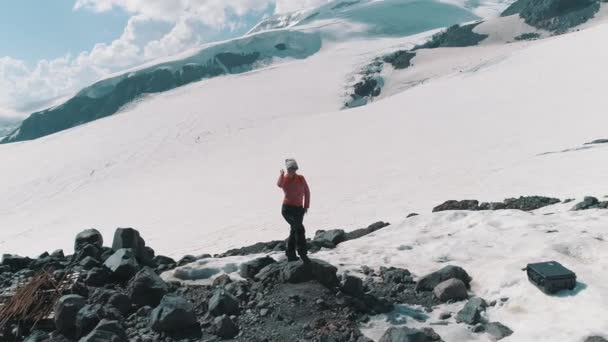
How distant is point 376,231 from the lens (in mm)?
11430

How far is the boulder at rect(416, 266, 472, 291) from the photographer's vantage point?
748 centimetres

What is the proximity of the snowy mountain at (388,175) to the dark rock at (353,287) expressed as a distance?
1.97ft

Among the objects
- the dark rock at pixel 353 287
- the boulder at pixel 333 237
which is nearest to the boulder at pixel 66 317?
the dark rock at pixel 353 287

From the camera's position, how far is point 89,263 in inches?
362

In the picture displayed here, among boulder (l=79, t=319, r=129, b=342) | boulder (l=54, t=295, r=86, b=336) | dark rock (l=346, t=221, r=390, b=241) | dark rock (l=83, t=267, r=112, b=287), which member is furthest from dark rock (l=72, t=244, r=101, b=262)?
dark rock (l=346, t=221, r=390, b=241)

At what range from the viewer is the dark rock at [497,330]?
19.8 feet

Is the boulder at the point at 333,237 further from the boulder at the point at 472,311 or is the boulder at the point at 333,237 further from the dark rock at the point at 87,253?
the dark rock at the point at 87,253

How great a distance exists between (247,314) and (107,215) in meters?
20.9

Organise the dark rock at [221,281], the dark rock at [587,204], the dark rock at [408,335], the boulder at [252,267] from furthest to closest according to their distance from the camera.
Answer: the dark rock at [587,204]
the boulder at [252,267]
the dark rock at [221,281]
the dark rock at [408,335]

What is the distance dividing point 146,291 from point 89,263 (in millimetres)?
2359

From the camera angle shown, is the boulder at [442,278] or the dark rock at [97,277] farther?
the dark rock at [97,277]

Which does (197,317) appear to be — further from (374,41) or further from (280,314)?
(374,41)

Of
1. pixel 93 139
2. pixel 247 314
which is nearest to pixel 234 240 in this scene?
pixel 247 314

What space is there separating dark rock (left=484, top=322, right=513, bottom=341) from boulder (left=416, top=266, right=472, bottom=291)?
1.22 m
